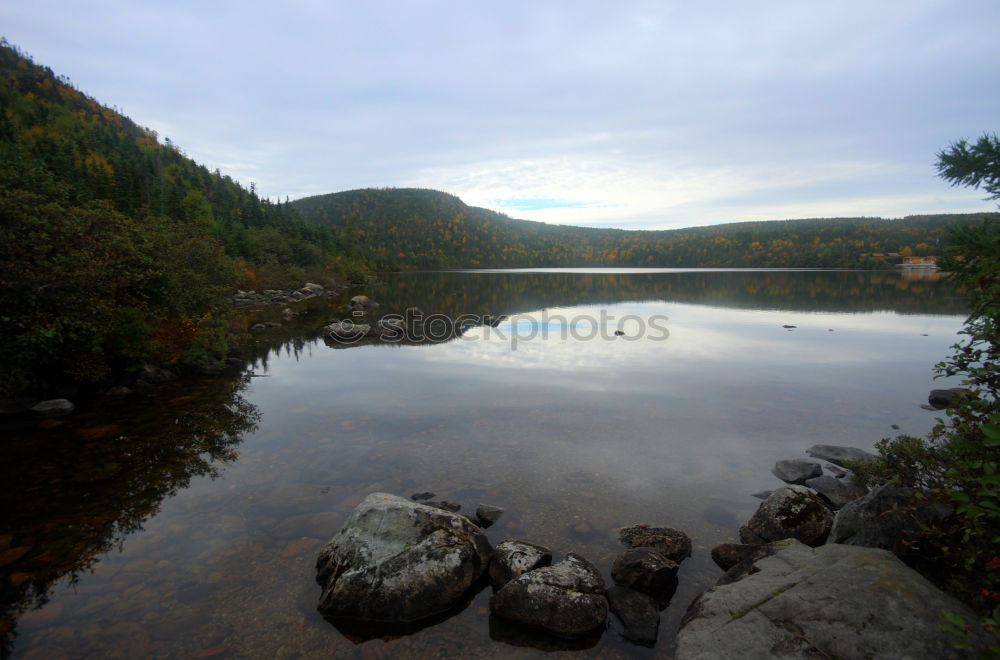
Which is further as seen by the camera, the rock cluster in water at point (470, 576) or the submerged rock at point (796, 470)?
the submerged rock at point (796, 470)

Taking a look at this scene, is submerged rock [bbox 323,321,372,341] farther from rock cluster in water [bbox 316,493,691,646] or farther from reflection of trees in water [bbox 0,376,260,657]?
rock cluster in water [bbox 316,493,691,646]

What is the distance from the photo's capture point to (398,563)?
7.74 metres

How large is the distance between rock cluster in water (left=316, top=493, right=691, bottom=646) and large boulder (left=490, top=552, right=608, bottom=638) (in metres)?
0.01

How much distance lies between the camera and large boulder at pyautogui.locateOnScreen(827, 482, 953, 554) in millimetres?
7391

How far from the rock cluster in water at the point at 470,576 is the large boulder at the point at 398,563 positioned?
15 mm

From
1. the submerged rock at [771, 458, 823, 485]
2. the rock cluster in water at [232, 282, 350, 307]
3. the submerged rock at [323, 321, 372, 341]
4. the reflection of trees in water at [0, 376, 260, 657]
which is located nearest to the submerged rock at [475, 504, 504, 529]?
the reflection of trees in water at [0, 376, 260, 657]

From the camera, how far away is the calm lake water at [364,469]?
7281mm

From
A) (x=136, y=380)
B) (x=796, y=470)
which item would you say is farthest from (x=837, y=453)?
(x=136, y=380)

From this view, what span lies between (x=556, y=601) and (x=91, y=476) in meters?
12.3

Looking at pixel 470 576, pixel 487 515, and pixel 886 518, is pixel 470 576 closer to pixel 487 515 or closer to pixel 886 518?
pixel 487 515

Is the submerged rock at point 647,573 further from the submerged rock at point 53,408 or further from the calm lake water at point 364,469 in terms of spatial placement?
Result: the submerged rock at point 53,408

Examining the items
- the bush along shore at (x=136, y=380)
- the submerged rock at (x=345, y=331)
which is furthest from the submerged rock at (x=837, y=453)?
the submerged rock at (x=345, y=331)

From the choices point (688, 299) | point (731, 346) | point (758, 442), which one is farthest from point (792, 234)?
point (758, 442)

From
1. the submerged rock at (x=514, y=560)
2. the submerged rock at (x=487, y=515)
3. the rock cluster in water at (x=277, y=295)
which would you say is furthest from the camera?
the rock cluster in water at (x=277, y=295)
